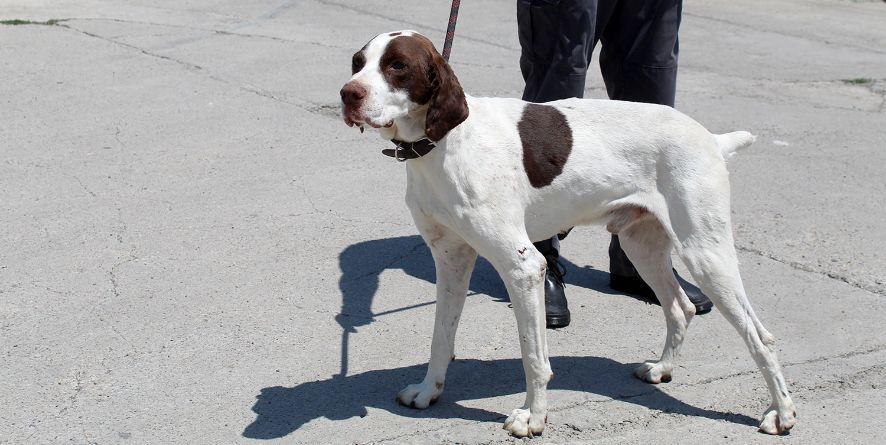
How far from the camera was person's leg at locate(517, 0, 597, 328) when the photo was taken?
179 inches

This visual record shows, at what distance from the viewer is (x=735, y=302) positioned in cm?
385

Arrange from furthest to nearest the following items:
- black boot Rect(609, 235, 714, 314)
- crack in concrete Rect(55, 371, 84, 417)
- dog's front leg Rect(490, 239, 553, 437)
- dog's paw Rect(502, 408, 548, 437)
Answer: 1. black boot Rect(609, 235, 714, 314)
2. crack in concrete Rect(55, 371, 84, 417)
3. dog's paw Rect(502, 408, 548, 437)
4. dog's front leg Rect(490, 239, 553, 437)

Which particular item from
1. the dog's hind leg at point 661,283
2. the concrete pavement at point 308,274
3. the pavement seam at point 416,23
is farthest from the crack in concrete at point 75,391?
the pavement seam at point 416,23

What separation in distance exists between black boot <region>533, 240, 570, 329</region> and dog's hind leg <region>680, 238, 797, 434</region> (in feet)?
3.31

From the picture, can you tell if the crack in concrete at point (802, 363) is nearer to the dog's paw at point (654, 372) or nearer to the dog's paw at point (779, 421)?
the dog's paw at point (654, 372)

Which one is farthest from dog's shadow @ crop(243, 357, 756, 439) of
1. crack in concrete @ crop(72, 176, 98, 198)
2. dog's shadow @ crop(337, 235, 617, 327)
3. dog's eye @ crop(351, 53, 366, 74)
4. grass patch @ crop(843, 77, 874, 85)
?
grass patch @ crop(843, 77, 874, 85)

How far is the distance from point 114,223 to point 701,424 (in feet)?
10.8

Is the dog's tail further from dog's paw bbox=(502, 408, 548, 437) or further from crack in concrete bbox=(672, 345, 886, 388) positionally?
dog's paw bbox=(502, 408, 548, 437)

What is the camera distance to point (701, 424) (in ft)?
12.9

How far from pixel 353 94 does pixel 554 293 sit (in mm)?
1896

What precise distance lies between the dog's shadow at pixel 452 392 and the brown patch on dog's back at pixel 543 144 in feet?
3.10

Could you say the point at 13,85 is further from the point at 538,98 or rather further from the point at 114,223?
the point at 538,98

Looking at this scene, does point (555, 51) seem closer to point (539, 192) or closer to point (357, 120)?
point (539, 192)

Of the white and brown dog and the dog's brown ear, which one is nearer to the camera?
the dog's brown ear
